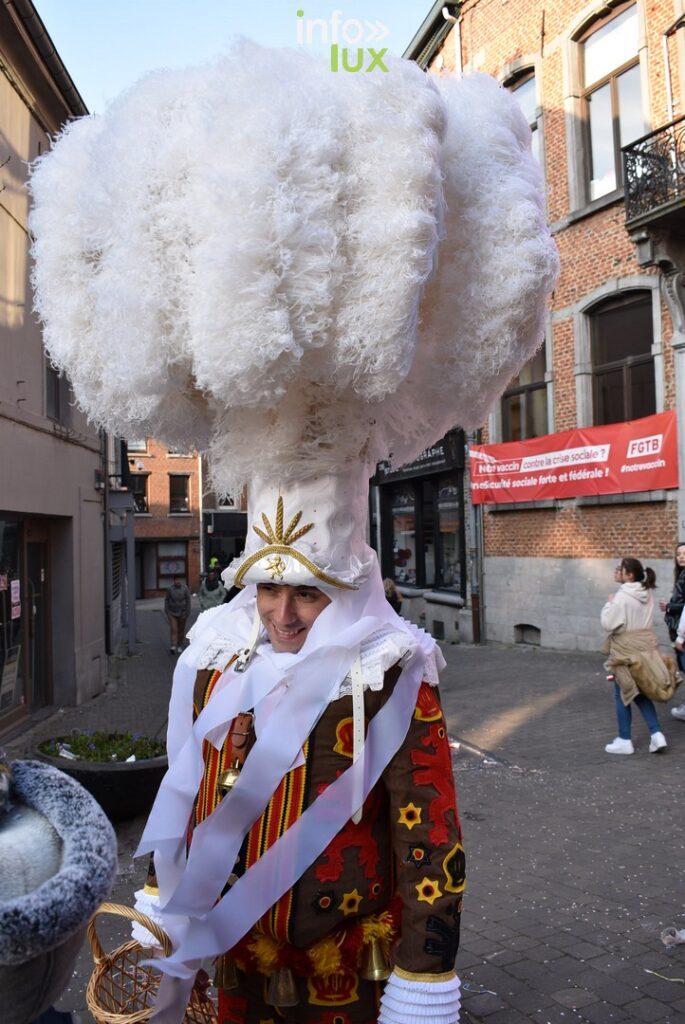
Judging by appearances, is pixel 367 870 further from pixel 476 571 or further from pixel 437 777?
pixel 476 571

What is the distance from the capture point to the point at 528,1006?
11.1 feet

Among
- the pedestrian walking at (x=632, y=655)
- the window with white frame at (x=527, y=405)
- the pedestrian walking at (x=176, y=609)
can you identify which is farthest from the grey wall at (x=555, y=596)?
the pedestrian walking at (x=176, y=609)

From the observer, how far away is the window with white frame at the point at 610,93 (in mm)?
12867

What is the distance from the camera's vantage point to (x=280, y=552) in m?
2.08

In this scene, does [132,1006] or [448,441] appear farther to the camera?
[448,441]

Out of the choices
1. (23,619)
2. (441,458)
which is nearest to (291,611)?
(23,619)

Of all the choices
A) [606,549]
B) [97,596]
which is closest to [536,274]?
[97,596]

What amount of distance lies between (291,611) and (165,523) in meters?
37.1

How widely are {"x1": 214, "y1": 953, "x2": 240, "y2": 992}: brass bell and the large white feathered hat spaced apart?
1.01 m

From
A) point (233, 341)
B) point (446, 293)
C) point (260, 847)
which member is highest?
point (446, 293)

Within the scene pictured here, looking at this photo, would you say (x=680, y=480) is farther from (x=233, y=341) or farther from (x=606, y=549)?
(x=233, y=341)

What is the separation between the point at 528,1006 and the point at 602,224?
12.5 metres

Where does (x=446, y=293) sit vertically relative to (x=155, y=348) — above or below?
above

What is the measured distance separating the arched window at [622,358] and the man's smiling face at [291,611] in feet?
37.6
